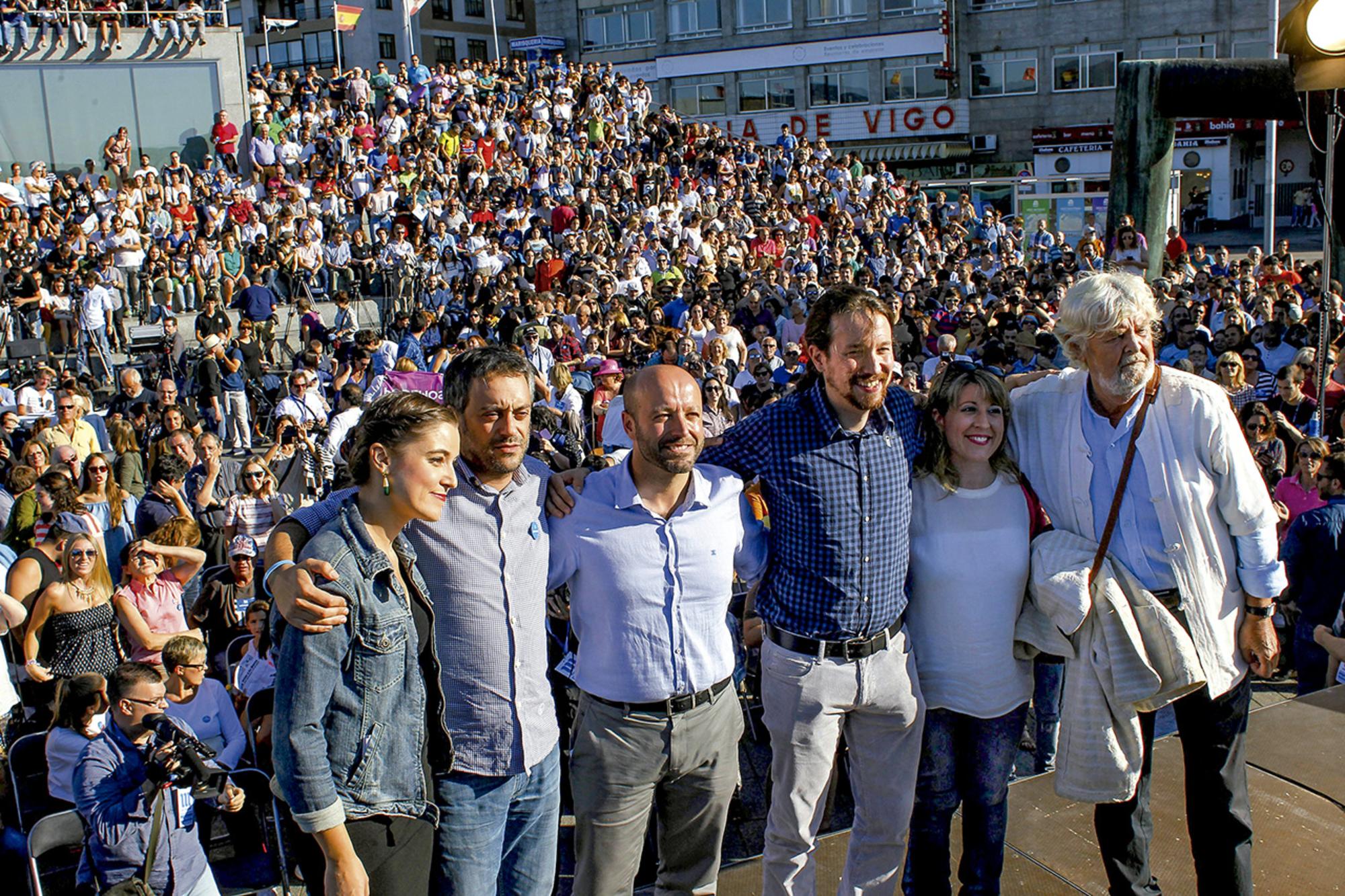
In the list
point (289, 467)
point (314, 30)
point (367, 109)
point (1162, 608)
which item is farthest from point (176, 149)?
point (314, 30)

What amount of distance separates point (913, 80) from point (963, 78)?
1.80 metres

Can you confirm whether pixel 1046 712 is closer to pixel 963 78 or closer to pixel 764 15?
pixel 963 78

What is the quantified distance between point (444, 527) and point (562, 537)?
35 cm

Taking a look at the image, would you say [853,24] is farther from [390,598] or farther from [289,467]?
[390,598]

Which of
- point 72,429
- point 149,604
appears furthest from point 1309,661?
point 72,429

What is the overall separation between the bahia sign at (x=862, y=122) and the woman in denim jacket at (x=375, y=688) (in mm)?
41129

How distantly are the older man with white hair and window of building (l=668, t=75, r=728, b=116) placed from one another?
145ft

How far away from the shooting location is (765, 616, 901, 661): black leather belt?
10.3ft

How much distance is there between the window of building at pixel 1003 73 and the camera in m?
41.8

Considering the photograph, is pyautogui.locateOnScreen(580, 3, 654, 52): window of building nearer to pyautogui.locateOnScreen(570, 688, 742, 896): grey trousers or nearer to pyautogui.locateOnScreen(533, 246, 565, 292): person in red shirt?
pyautogui.locateOnScreen(533, 246, 565, 292): person in red shirt

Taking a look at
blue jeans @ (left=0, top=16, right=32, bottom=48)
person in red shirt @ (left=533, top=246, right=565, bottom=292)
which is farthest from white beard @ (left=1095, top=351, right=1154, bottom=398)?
blue jeans @ (left=0, top=16, right=32, bottom=48)

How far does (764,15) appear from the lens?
44.4 meters

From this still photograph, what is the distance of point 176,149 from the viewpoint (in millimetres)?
22844

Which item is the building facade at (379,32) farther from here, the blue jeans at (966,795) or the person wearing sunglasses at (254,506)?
the blue jeans at (966,795)
